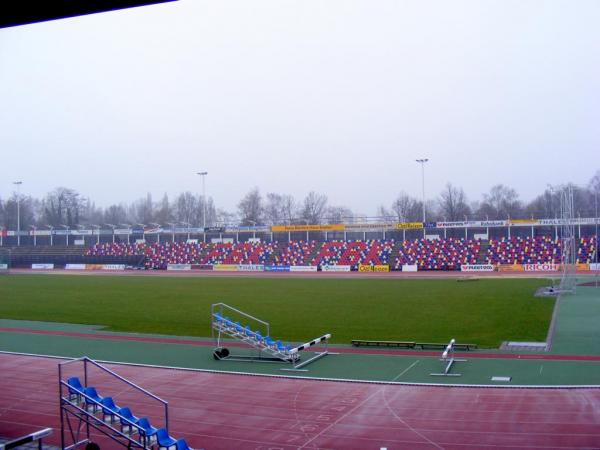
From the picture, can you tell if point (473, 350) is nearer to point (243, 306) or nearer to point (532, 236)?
point (243, 306)

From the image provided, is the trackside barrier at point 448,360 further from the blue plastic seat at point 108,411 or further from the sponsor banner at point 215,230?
the sponsor banner at point 215,230

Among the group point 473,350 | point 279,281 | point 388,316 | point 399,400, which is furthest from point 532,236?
point 399,400

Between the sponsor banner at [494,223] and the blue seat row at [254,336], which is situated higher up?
the sponsor banner at [494,223]

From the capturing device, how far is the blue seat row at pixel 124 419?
30.6ft

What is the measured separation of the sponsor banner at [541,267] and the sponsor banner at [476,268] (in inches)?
125

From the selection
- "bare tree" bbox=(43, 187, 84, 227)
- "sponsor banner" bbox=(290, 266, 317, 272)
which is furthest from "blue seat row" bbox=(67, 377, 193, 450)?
"bare tree" bbox=(43, 187, 84, 227)

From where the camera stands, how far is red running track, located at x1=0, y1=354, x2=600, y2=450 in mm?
10961

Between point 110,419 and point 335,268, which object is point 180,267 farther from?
point 110,419

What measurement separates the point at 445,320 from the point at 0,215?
3415 inches

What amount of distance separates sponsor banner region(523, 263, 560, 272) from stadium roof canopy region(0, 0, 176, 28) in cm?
5164

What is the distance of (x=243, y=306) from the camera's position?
31453 millimetres

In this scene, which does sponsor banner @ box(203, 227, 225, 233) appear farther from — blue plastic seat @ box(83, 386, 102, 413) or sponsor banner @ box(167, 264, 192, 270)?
blue plastic seat @ box(83, 386, 102, 413)

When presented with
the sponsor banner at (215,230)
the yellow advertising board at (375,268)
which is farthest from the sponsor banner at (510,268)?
the sponsor banner at (215,230)

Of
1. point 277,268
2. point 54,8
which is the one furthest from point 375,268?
point 54,8
